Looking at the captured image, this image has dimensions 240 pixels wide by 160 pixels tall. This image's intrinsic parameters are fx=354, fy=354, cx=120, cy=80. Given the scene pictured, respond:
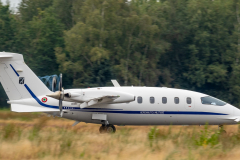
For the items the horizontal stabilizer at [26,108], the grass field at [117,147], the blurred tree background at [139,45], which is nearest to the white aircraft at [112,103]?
the horizontal stabilizer at [26,108]

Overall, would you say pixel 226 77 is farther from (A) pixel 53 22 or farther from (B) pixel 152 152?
(B) pixel 152 152

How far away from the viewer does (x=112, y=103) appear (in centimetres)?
1719

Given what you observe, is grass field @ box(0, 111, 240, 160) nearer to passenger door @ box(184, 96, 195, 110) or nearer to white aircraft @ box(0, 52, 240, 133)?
white aircraft @ box(0, 52, 240, 133)

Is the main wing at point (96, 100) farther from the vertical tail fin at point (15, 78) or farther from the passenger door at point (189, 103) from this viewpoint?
the passenger door at point (189, 103)

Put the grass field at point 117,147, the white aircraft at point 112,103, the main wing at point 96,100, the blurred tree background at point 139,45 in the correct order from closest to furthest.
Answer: the grass field at point 117,147, the main wing at point 96,100, the white aircraft at point 112,103, the blurred tree background at point 139,45

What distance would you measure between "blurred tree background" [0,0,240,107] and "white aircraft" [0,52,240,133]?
63.4 ft

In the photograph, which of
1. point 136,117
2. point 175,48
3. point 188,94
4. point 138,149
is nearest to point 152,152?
point 138,149

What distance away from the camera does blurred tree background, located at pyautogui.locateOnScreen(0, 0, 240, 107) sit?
3969 centimetres

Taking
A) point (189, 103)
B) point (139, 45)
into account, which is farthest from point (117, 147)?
point (139, 45)

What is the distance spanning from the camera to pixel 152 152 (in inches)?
454

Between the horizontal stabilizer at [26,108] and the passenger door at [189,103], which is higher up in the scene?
the passenger door at [189,103]

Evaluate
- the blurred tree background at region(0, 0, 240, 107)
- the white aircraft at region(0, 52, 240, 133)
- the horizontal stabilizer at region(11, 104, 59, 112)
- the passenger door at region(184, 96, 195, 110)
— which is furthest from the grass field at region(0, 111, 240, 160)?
the blurred tree background at region(0, 0, 240, 107)

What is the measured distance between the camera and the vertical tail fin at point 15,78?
675 inches

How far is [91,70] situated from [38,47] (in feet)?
26.0
